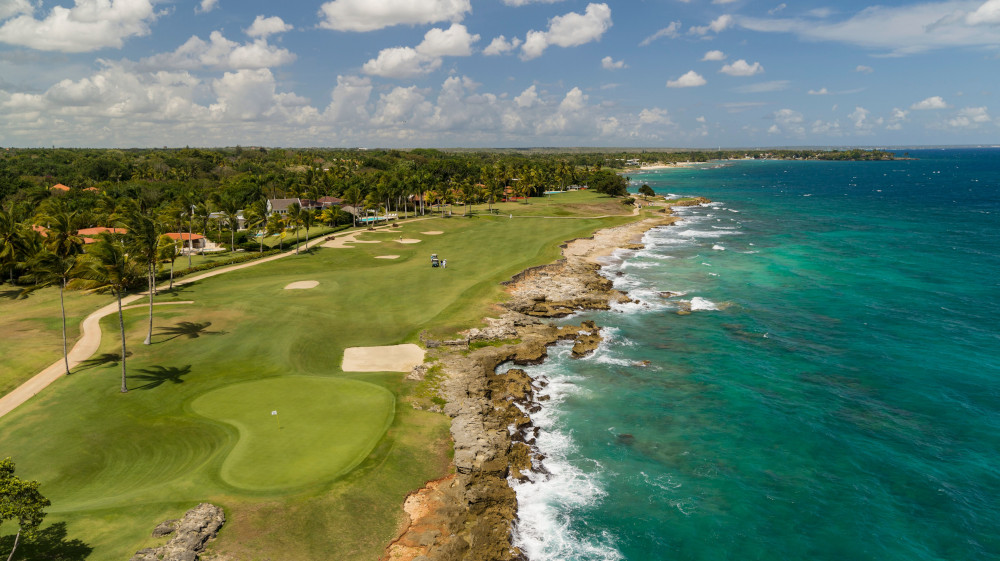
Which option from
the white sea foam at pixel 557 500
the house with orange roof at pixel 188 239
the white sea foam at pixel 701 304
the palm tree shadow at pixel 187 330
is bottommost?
the white sea foam at pixel 557 500

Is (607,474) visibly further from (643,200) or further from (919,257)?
(643,200)

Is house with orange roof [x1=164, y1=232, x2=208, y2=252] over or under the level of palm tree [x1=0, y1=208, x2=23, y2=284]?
under

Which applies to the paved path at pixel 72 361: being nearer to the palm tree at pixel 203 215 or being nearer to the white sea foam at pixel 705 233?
the palm tree at pixel 203 215

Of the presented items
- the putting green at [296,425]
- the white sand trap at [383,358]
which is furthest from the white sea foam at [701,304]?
the putting green at [296,425]

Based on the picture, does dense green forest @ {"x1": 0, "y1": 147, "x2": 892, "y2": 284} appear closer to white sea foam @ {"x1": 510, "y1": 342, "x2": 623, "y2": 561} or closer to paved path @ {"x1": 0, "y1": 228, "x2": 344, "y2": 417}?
paved path @ {"x1": 0, "y1": 228, "x2": 344, "y2": 417}

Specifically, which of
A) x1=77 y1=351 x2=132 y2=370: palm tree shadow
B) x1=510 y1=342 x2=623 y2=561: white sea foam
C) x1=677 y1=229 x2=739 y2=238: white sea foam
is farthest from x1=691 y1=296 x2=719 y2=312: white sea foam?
x1=77 y1=351 x2=132 y2=370: palm tree shadow

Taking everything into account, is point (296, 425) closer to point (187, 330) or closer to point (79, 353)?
point (187, 330)

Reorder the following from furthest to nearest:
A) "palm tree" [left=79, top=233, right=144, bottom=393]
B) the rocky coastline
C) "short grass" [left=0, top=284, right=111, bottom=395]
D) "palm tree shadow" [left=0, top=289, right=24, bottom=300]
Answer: "palm tree shadow" [left=0, top=289, right=24, bottom=300]
"short grass" [left=0, top=284, right=111, bottom=395]
"palm tree" [left=79, top=233, right=144, bottom=393]
the rocky coastline
